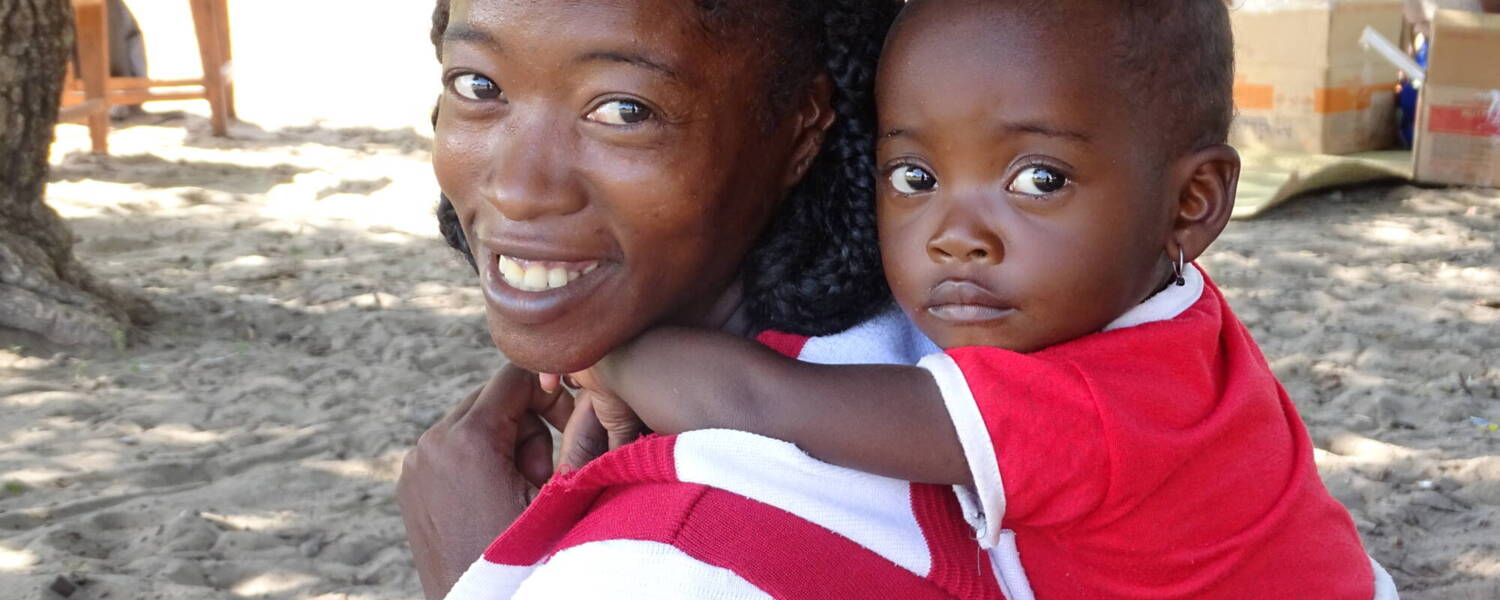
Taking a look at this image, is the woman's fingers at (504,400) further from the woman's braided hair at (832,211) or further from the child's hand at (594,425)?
the woman's braided hair at (832,211)

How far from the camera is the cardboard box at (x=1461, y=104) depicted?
23.1 feet

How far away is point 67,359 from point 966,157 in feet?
14.3

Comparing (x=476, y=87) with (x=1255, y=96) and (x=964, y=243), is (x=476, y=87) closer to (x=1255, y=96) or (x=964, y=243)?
(x=964, y=243)

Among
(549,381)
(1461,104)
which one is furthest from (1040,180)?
(1461,104)

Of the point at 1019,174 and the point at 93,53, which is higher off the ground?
the point at 1019,174

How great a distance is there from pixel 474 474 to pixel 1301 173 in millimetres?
6136

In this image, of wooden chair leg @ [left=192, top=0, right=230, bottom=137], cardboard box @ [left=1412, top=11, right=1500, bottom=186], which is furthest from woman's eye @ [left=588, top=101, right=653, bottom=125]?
wooden chair leg @ [left=192, top=0, right=230, bottom=137]

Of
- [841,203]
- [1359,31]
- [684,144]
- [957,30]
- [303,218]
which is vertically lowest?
[303,218]

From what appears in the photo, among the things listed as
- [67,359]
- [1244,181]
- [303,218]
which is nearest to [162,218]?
[303,218]

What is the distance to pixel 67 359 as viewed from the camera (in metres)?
5.14

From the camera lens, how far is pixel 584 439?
2.00 metres

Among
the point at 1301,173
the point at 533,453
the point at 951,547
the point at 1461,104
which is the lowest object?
the point at 1301,173

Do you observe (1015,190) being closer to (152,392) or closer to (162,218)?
(152,392)

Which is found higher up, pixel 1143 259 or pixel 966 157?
pixel 966 157
